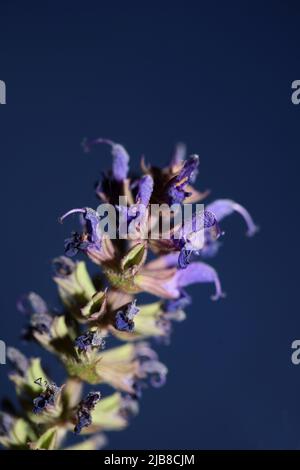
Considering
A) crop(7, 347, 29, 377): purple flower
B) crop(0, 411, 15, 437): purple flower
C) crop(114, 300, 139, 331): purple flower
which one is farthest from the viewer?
crop(7, 347, 29, 377): purple flower

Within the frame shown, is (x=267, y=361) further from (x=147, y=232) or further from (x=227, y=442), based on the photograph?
(x=147, y=232)

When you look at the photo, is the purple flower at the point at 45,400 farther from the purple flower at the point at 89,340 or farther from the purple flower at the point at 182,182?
the purple flower at the point at 182,182

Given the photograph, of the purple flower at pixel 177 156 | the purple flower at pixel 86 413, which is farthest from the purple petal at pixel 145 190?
the purple flower at pixel 86 413

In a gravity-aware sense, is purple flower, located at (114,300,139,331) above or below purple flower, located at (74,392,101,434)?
above

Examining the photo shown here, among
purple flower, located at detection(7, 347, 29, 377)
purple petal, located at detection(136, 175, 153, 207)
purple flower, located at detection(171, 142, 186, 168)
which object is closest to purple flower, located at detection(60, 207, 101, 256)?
purple petal, located at detection(136, 175, 153, 207)

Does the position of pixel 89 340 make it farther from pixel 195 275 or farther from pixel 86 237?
pixel 195 275

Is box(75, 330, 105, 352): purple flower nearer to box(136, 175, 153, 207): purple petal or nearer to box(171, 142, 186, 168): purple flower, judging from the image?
box(136, 175, 153, 207): purple petal

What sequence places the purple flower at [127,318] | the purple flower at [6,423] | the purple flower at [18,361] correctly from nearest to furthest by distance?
the purple flower at [127,318], the purple flower at [6,423], the purple flower at [18,361]

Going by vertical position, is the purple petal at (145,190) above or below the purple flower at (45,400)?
above
